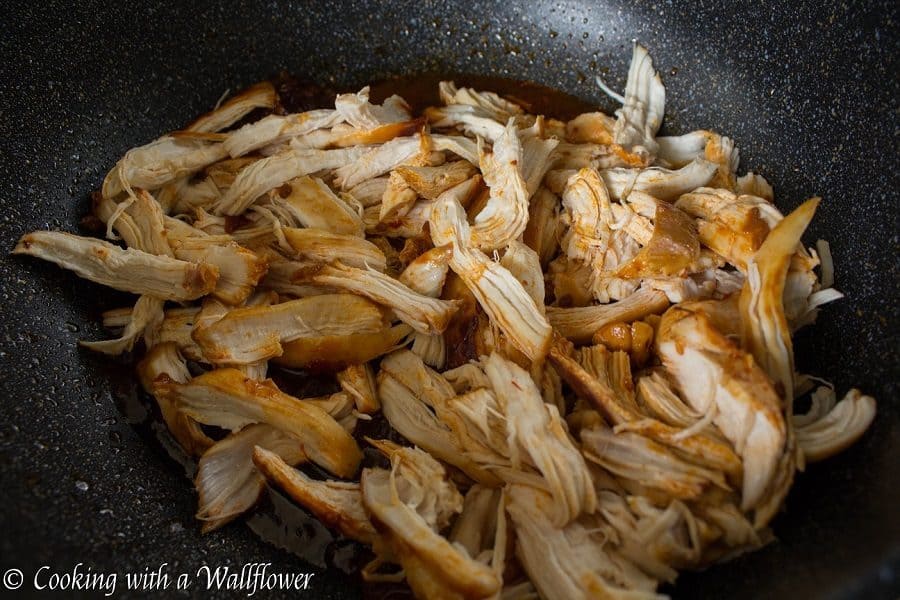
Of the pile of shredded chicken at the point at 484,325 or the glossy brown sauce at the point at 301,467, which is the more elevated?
the pile of shredded chicken at the point at 484,325

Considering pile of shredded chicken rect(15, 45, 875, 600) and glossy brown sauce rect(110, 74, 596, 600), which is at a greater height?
pile of shredded chicken rect(15, 45, 875, 600)

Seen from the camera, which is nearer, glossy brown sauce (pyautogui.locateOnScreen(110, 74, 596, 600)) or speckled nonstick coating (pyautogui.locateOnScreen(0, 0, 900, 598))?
speckled nonstick coating (pyautogui.locateOnScreen(0, 0, 900, 598))

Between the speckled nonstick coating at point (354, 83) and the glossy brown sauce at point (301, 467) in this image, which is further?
the glossy brown sauce at point (301, 467)

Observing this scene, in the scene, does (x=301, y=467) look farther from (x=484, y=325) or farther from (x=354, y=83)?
(x=354, y=83)

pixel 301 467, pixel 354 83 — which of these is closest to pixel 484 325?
pixel 301 467

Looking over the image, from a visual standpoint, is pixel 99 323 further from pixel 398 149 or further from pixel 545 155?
pixel 545 155
